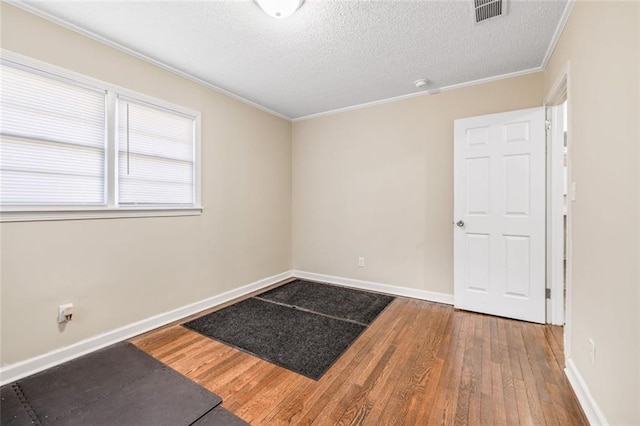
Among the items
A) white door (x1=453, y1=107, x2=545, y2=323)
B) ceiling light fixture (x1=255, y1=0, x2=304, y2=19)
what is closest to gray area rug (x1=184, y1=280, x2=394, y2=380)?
white door (x1=453, y1=107, x2=545, y2=323)

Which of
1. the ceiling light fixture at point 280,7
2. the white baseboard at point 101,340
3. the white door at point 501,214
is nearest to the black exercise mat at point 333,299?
the white baseboard at point 101,340

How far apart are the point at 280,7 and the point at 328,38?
0.54 m

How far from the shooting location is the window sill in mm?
1857

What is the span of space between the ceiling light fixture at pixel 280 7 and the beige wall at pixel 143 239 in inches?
58.1

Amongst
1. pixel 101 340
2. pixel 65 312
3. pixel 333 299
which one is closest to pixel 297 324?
pixel 333 299

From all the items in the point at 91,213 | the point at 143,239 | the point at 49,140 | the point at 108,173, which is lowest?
the point at 143,239

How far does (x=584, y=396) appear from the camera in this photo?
1.54 m

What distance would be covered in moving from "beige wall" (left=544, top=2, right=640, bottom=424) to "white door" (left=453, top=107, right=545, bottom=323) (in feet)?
2.80

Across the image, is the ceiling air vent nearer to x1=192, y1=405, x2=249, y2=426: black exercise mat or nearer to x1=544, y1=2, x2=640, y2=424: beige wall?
x1=544, y1=2, x2=640, y2=424: beige wall

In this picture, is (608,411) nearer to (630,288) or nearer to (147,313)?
(630,288)

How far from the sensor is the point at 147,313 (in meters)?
2.56

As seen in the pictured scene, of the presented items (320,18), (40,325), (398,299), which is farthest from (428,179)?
(40,325)

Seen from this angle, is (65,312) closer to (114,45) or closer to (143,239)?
(143,239)

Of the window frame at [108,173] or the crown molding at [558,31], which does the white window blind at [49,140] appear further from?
the crown molding at [558,31]
